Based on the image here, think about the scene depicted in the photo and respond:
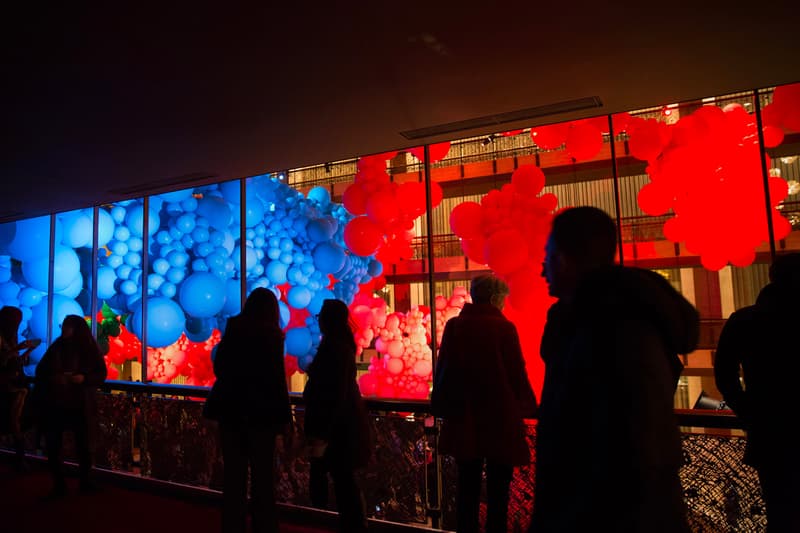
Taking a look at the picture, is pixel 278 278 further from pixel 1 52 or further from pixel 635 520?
pixel 635 520

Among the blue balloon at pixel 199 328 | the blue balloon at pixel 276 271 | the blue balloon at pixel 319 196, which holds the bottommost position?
the blue balloon at pixel 199 328

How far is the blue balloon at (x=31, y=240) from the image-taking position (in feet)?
17.7

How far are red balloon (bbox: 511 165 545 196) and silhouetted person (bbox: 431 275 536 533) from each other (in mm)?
1986

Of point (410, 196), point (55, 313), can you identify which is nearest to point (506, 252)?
point (410, 196)

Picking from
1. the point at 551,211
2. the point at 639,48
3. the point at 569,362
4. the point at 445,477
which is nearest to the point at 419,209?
the point at 551,211

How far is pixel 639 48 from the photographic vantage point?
7.04 ft

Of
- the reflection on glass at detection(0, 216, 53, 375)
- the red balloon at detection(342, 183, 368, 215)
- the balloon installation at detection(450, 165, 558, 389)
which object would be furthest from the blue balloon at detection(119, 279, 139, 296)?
the balloon installation at detection(450, 165, 558, 389)

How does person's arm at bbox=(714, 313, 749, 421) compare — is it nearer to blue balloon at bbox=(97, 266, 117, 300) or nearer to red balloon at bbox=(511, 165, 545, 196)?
red balloon at bbox=(511, 165, 545, 196)

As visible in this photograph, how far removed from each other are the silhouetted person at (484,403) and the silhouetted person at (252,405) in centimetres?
78

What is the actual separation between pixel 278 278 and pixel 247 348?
9.13ft

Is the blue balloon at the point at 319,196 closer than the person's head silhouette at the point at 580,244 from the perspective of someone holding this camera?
No

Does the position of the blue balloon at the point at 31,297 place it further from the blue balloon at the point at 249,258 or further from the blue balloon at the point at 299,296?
the blue balloon at the point at 299,296

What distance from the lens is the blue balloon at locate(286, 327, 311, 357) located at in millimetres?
5234

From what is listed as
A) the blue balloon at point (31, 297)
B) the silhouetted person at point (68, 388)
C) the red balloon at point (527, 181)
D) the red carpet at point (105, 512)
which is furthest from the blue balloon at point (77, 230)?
the red balloon at point (527, 181)
